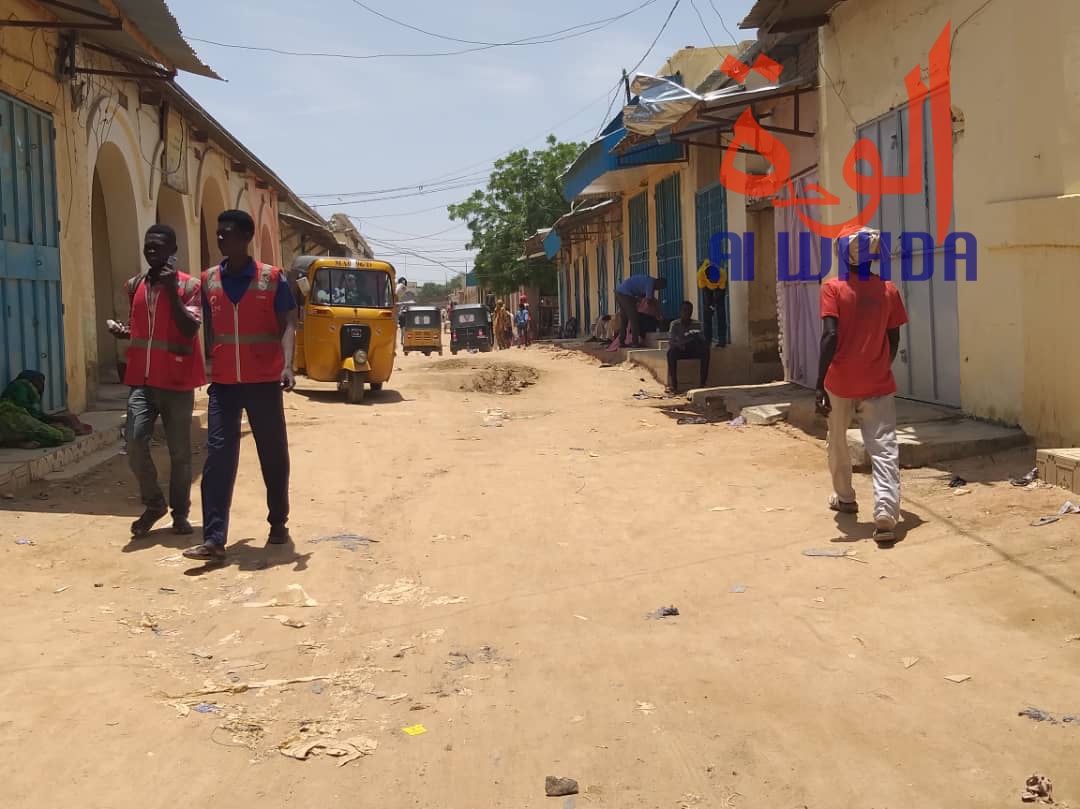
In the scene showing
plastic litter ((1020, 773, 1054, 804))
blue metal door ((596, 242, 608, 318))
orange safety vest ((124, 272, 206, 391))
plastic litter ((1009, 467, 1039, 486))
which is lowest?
plastic litter ((1020, 773, 1054, 804))

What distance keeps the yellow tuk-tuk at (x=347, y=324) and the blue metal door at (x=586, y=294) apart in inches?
Answer: 651

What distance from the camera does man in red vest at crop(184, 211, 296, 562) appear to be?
5734 mm

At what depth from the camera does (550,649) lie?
14.4ft

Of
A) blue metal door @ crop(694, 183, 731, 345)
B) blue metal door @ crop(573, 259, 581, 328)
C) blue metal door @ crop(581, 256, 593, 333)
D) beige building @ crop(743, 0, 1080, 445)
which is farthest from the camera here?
blue metal door @ crop(573, 259, 581, 328)

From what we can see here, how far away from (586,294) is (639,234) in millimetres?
10056

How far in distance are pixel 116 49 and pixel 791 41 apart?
7.42 m

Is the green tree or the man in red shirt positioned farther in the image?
the green tree

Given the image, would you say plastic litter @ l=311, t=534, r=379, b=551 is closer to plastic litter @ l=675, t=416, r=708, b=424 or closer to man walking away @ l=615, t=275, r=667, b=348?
plastic litter @ l=675, t=416, r=708, b=424

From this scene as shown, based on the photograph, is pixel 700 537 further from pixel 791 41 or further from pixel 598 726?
pixel 791 41

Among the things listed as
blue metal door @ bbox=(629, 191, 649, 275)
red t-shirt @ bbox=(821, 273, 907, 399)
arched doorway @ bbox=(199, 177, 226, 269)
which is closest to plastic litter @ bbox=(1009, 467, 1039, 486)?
red t-shirt @ bbox=(821, 273, 907, 399)

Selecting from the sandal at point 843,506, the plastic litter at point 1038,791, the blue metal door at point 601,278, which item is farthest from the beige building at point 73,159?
the blue metal door at point 601,278

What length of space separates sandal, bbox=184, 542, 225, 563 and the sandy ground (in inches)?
4.5

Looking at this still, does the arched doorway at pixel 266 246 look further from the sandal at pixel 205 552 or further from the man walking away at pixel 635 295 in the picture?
the sandal at pixel 205 552

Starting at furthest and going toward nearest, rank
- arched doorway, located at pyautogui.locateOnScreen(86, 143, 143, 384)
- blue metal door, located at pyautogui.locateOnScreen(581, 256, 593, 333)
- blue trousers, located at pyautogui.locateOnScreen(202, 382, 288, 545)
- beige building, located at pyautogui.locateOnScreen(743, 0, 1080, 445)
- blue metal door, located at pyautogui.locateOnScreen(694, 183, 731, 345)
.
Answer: blue metal door, located at pyautogui.locateOnScreen(581, 256, 593, 333) < blue metal door, located at pyautogui.locateOnScreen(694, 183, 731, 345) < arched doorway, located at pyautogui.locateOnScreen(86, 143, 143, 384) < beige building, located at pyautogui.locateOnScreen(743, 0, 1080, 445) < blue trousers, located at pyautogui.locateOnScreen(202, 382, 288, 545)
